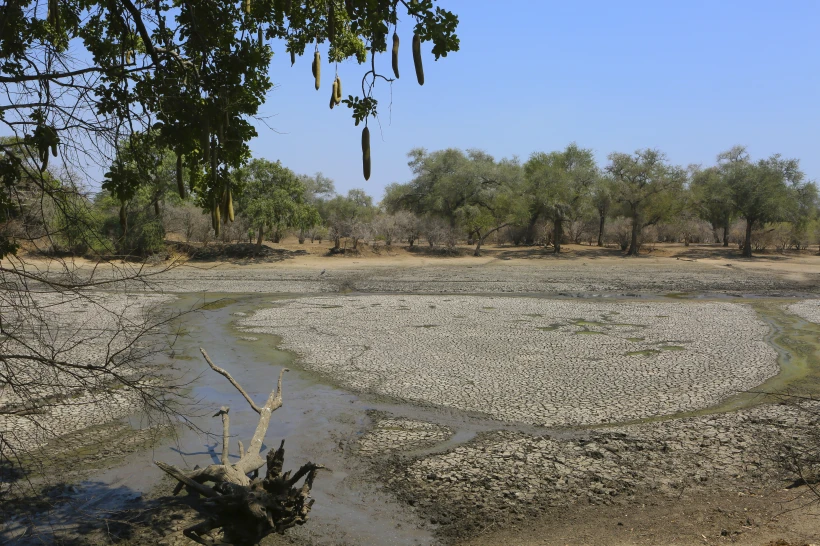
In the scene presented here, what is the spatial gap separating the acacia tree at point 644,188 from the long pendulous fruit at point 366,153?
45221 millimetres

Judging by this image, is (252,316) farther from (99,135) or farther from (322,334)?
(99,135)

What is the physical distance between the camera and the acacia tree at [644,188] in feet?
153

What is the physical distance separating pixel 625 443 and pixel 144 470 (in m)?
6.32

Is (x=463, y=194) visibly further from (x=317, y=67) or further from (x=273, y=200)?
(x=317, y=67)

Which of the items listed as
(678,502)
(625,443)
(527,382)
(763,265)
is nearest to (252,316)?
(527,382)

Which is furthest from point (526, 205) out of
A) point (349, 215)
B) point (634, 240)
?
point (349, 215)

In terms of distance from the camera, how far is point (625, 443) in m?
9.22

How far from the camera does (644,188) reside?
1891 inches

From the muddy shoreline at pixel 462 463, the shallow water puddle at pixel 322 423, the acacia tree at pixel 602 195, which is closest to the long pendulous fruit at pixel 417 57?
the muddy shoreline at pixel 462 463

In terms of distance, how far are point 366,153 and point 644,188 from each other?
154 feet

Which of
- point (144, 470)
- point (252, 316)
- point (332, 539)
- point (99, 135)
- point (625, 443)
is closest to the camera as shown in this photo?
point (99, 135)

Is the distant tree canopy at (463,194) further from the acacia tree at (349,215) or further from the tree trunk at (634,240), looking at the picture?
the tree trunk at (634,240)

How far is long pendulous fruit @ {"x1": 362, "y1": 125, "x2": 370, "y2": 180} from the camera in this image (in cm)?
453

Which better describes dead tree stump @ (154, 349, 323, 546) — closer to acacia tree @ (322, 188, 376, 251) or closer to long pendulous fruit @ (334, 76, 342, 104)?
long pendulous fruit @ (334, 76, 342, 104)
